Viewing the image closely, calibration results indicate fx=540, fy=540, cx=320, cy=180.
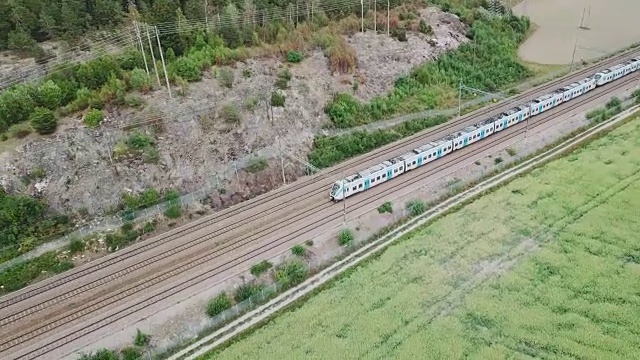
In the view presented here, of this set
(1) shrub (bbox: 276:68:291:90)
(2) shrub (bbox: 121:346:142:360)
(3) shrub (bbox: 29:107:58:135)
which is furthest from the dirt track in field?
(2) shrub (bbox: 121:346:142:360)

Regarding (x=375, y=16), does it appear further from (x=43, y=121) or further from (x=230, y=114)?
(x=43, y=121)

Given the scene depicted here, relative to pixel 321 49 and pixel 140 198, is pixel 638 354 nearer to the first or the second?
pixel 140 198

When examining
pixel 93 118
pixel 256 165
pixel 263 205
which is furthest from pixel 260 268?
pixel 93 118

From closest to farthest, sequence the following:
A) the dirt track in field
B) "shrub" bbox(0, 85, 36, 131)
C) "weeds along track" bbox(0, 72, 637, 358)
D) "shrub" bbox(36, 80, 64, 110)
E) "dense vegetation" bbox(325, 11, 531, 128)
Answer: "weeds along track" bbox(0, 72, 637, 358)
"shrub" bbox(0, 85, 36, 131)
"shrub" bbox(36, 80, 64, 110)
"dense vegetation" bbox(325, 11, 531, 128)
the dirt track in field

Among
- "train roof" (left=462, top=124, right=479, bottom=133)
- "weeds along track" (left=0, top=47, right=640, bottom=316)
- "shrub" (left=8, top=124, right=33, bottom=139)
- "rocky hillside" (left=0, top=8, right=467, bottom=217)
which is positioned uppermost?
"shrub" (left=8, top=124, right=33, bottom=139)

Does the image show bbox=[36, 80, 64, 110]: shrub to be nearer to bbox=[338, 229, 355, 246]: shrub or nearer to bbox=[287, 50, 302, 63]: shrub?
bbox=[287, 50, 302, 63]: shrub

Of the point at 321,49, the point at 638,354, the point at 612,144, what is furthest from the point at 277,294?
the point at 612,144
